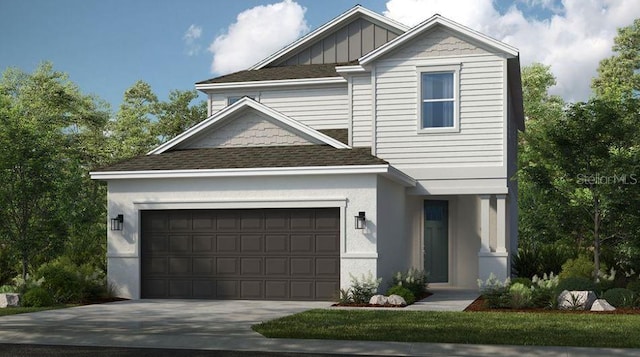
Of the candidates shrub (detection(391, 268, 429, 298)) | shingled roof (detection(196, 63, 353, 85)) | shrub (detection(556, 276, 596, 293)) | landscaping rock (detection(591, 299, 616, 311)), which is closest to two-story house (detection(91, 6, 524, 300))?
shingled roof (detection(196, 63, 353, 85))

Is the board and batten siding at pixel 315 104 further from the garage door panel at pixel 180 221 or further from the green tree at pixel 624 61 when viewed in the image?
the green tree at pixel 624 61

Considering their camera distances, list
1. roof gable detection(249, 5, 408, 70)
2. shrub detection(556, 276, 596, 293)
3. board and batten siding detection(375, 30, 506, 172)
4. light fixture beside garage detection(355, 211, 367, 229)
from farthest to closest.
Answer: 1. roof gable detection(249, 5, 408, 70)
2. board and batten siding detection(375, 30, 506, 172)
3. light fixture beside garage detection(355, 211, 367, 229)
4. shrub detection(556, 276, 596, 293)

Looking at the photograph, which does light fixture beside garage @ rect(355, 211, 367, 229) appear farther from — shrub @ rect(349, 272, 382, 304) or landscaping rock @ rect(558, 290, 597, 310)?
landscaping rock @ rect(558, 290, 597, 310)

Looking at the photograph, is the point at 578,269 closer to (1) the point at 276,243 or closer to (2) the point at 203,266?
(1) the point at 276,243

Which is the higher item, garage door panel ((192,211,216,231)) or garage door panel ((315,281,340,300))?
garage door panel ((192,211,216,231))

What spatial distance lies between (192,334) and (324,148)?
977cm

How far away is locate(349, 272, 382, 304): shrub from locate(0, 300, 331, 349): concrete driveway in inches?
28.9

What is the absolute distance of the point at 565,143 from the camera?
21344 millimetres

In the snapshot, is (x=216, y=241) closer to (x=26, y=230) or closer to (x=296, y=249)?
(x=296, y=249)

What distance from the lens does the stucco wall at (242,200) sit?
20.9 metres

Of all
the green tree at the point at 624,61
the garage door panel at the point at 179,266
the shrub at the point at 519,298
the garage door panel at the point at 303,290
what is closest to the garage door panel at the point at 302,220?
the garage door panel at the point at 303,290

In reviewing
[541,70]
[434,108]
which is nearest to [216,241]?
[434,108]

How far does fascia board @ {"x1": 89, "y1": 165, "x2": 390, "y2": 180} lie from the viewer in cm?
2062

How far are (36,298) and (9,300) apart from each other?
1.98 feet
